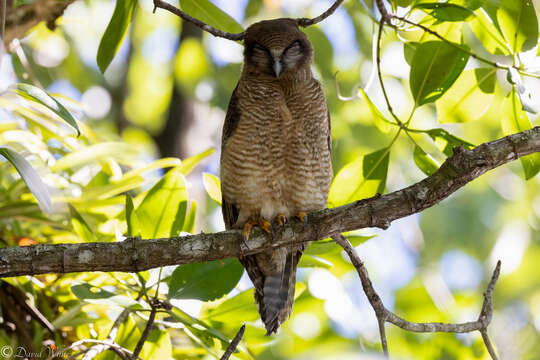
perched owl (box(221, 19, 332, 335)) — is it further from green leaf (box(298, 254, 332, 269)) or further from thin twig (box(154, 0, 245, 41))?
thin twig (box(154, 0, 245, 41))

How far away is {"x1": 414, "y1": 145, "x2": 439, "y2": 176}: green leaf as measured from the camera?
118 inches

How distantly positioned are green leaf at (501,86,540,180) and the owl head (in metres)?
1.36

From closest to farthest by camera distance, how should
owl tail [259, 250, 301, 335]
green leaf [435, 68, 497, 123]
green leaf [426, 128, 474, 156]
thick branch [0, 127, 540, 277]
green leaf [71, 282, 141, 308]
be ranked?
thick branch [0, 127, 540, 277] < green leaf [71, 282, 141, 308] < green leaf [426, 128, 474, 156] < green leaf [435, 68, 497, 123] < owl tail [259, 250, 301, 335]

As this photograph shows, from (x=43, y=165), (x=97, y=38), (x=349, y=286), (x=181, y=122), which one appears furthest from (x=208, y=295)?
(x=97, y=38)

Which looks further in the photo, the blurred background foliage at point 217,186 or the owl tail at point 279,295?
the owl tail at point 279,295

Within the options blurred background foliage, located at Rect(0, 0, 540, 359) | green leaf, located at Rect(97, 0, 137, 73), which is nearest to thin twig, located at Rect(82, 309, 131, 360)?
blurred background foliage, located at Rect(0, 0, 540, 359)

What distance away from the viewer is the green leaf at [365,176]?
3.16 meters

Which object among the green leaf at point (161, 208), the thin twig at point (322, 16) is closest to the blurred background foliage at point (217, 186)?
the green leaf at point (161, 208)

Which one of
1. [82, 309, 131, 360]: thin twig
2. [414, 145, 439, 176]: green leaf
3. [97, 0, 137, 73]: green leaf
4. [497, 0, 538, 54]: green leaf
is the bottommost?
[82, 309, 131, 360]: thin twig

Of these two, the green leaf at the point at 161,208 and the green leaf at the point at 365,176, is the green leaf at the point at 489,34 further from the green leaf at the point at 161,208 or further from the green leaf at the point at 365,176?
the green leaf at the point at 161,208

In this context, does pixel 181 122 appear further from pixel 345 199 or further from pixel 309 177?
pixel 345 199

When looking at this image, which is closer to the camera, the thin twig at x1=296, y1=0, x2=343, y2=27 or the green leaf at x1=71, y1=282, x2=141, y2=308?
the green leaf at x1=71, y1=282, x2=141, y2=308

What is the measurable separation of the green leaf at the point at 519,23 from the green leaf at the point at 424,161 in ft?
2.15

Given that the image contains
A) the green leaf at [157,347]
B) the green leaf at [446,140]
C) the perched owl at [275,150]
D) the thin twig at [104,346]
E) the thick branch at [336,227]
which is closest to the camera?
the thick branch at [336,227]
